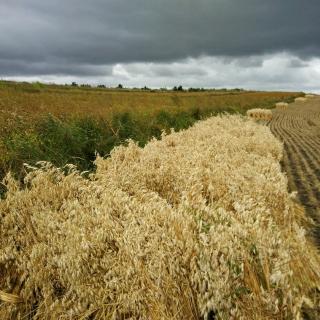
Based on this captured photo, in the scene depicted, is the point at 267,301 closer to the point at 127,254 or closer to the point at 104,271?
the point at 127,254

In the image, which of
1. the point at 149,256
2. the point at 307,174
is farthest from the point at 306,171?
the point at 149,256

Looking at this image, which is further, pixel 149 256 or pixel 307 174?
pixel 307 174

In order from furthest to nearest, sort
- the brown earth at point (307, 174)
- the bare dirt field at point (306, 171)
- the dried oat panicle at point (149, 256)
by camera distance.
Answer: the bare dirt field at point (306, 171) < the brown earth at point (307, 174) < the dried oat panicle at point (149, 256)

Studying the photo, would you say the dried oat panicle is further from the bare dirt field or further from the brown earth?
the bare dirt field

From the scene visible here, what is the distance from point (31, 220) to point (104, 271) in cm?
111

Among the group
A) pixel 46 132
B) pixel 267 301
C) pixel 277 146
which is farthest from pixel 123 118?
pixel 267 301

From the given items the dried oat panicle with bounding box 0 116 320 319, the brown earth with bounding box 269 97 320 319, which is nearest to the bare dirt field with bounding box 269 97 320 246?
the brown earth with bounding box 269 97 320 319

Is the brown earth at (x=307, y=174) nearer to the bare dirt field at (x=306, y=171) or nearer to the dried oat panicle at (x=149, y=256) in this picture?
the bare dirt field at (x=306, y=171)

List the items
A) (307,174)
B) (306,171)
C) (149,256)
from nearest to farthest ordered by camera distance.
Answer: (149,256)
(307,174)
(306,171)

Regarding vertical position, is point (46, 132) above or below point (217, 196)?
below

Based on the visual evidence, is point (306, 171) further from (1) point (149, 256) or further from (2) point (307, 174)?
(1) point (149, 256)

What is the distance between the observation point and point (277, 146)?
8375 millimetres

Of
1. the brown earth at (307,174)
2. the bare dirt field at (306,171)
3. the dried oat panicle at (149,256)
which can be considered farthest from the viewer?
the bare dirt field at (306,171)

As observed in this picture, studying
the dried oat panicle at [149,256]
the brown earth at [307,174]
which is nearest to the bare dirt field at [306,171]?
the brown earth at [307,174]
